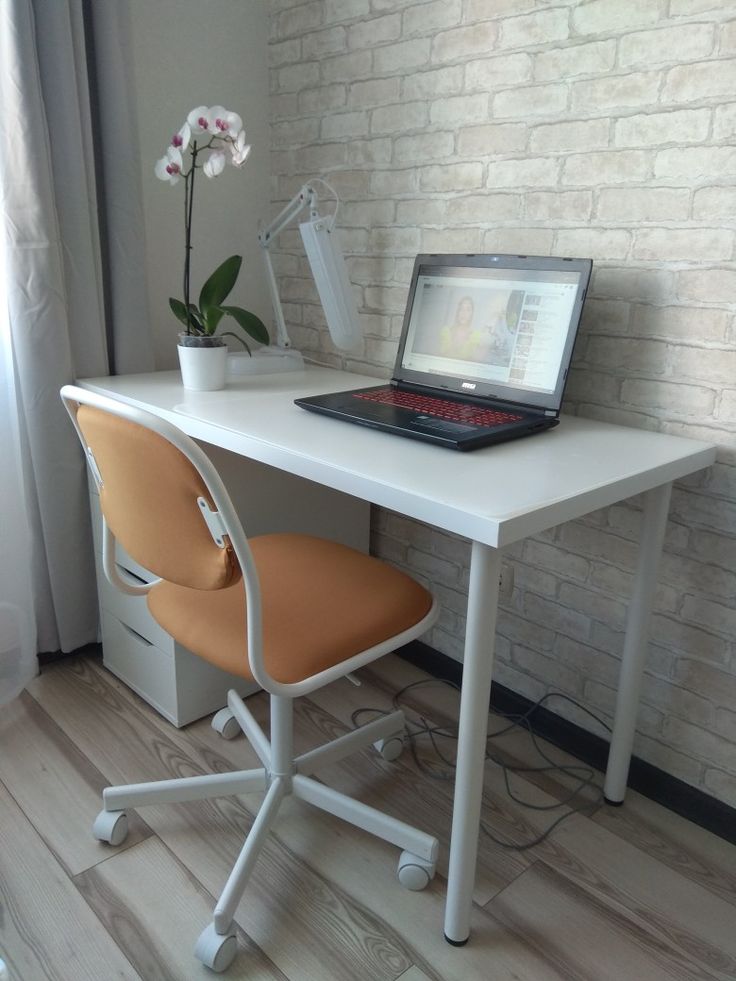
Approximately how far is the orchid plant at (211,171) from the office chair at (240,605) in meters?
0.45

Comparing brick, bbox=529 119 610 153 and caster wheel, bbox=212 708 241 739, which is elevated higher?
brick, bbox=529 119 610 153

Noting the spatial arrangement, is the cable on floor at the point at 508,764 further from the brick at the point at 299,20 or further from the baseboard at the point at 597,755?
the brick at the point at 299,20

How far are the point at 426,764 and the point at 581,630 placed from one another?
421mm

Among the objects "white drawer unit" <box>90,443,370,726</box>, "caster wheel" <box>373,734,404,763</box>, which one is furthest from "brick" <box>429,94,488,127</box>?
"caster wheel" <box>373,734,404,763</box>

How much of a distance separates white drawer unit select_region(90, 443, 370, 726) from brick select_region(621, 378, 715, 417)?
72 cm

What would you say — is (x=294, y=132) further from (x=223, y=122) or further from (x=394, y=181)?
(x=223, y=122)

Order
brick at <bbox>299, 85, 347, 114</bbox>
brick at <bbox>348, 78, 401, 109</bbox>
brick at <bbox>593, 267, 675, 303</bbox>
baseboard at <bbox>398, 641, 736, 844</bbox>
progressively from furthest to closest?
brick at <bbox>299, 85, 347, 114</bbox> → brick at <bbox>348, 78, 401, 109</bbox> → baseboard at <bbox>398, 641, 736, 844</bbox> → brick at <bbox>593, 267, 675, 303</bbox>

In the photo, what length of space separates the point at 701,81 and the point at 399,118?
0.67 metres

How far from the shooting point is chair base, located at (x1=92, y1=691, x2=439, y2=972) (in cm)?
119

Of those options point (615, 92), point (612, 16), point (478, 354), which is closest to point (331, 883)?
point (478, 354)

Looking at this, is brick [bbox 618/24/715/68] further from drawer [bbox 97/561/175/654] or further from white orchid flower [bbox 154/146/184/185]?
drawer [bbox 97/561/175/654]

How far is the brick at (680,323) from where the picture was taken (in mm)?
1217

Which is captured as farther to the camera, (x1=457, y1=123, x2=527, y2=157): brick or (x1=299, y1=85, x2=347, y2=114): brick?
(x1=299, y1=85, x2=347, y2=114): brick

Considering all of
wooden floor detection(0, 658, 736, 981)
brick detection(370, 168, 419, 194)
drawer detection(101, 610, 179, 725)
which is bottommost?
wooden floor detection(0, 658, 736, 981)
